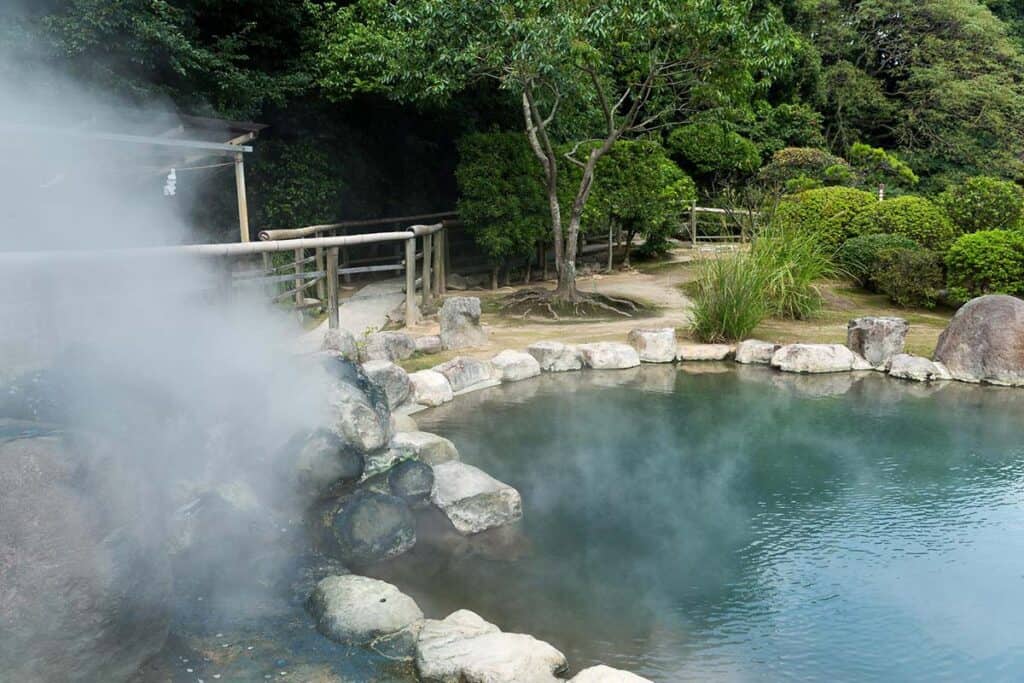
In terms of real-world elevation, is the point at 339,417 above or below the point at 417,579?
above

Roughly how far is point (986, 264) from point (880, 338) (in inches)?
103

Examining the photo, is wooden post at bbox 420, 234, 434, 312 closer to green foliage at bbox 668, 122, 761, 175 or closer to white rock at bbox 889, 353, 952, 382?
white rock at bbox 889, 353, 952, 382

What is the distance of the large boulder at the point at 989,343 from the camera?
24.7 feet

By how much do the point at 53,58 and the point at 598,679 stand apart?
8303 mm

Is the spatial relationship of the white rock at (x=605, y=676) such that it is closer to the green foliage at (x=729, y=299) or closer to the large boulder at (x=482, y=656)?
the large boulder at (x=482, y=656)

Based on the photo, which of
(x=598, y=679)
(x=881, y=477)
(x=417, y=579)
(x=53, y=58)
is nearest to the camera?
(x=598, y=679)

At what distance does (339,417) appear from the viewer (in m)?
4.77

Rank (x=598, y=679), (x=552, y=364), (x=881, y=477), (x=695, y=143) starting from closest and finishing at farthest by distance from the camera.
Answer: (x=598, y=679)
(x=881, y=477)
(x=552, y=364)
(x=695, y=143)

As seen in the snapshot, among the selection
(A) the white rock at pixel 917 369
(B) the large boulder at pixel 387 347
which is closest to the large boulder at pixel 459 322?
(B) the large boulder at pixel 387 347

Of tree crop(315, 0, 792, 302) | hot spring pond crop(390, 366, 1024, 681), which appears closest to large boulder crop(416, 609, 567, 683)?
hot spring pond crop(390, 366, 1024, 681)

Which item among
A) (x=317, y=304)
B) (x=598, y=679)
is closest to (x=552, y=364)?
(x=317, y=304)

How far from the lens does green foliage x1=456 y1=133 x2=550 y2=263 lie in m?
11.0

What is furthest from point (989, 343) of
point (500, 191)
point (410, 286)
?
point (500, 191)

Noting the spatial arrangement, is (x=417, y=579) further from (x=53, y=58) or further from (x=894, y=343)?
(x=53, y=58)
